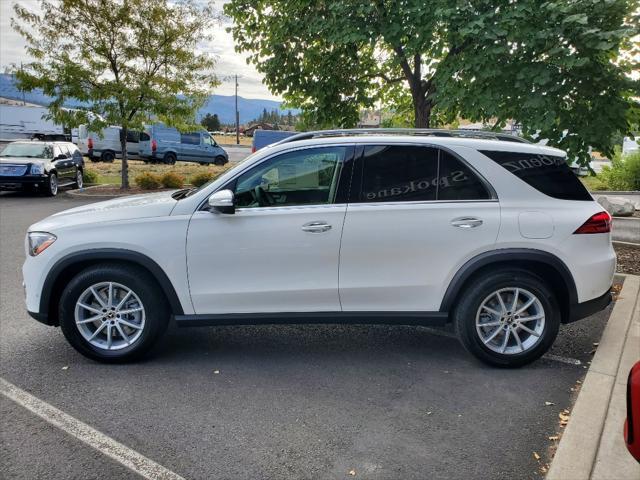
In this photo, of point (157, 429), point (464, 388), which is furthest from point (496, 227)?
point (157, 429)

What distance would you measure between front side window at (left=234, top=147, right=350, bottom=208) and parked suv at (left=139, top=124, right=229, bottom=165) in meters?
24.3

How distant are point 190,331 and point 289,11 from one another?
5673 millimetres

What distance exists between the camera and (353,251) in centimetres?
399

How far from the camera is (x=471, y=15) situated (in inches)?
253

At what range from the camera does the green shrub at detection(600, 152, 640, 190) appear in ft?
51.9

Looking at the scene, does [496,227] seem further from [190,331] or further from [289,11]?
[289,11]

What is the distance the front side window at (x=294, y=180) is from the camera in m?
4.11

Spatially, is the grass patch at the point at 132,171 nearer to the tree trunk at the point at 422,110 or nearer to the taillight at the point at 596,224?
the tree trunk at the point at 422,110

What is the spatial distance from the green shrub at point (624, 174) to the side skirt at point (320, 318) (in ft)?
47.1

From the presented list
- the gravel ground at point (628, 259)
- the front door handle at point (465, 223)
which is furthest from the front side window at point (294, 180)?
the gravel ground at point (628, 259)

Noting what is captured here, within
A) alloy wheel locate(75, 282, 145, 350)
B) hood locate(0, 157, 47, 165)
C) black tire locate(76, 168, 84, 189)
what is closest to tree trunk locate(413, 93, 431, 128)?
alloy wheel locate(75, 282, 145, 350)

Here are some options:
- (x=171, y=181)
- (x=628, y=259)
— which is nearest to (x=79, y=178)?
(x=171, y=181)

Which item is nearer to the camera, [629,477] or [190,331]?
[629,477]

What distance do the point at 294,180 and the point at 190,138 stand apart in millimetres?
25312
